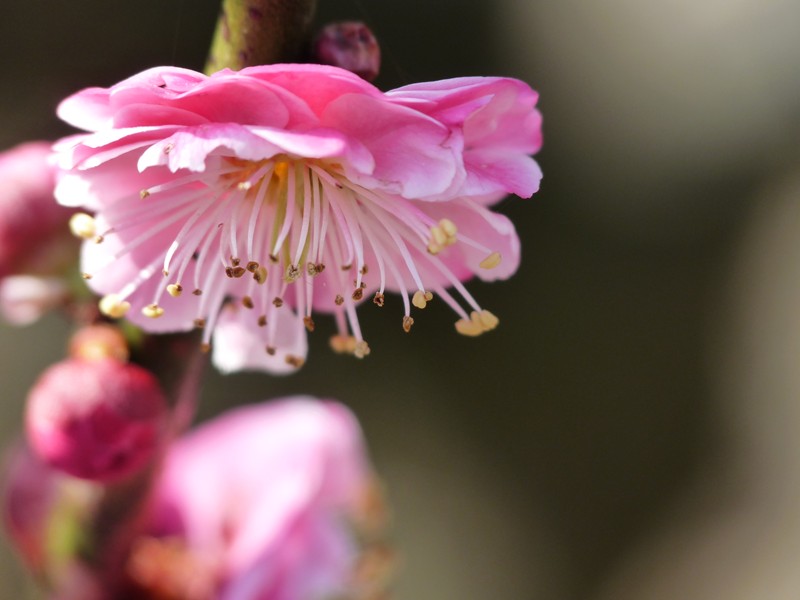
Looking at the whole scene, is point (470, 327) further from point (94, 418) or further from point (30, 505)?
point (30, 505)

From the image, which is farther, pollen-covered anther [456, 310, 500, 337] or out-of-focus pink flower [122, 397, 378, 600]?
out-of-focus pink flower [122, 397, 378, 600]

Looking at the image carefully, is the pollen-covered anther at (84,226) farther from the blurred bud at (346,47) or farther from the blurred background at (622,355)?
the blurred background at (622,355)

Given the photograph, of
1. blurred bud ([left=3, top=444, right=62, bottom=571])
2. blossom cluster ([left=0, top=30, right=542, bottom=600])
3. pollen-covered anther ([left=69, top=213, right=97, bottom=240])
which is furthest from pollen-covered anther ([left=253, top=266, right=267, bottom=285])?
blurred bud ([left=3, top=444, right=62, bottom=571])

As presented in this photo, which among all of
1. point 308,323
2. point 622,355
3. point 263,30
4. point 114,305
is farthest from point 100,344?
point 622,355

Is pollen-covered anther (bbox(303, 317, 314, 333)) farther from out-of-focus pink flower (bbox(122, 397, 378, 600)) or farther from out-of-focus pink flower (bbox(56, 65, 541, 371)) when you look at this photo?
out-of-focus pink flower (bbox(122, 397, 378, 600))

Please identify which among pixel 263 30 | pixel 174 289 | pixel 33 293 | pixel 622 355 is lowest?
pixel 622 355

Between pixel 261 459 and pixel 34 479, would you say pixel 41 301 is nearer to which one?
pixel 34 479

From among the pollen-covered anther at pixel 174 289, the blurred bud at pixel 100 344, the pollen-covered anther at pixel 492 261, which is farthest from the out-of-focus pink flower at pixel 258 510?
the pollen-covered anther at pixel 492 261
